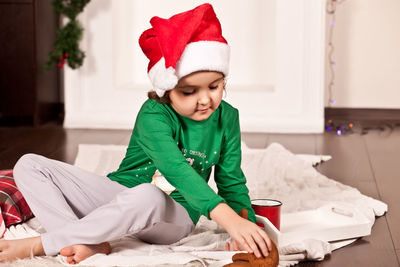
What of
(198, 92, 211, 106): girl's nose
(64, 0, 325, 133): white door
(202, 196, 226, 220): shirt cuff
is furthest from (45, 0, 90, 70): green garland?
(202, 196, 226, 220): shirt cuff

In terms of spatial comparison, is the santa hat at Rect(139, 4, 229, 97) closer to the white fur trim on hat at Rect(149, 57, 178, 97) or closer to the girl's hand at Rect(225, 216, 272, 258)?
the white fur trim on hat at Rect(149, 57, 178, 97)

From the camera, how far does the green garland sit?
3121mm

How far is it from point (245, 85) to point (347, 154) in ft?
3.14

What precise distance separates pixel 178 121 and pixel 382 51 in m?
2.42

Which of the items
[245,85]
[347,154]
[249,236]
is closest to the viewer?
[249,236]

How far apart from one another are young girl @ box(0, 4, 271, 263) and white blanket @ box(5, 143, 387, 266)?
0.05 m

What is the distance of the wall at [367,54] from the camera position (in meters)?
3.45

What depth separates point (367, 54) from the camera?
3.50 metres

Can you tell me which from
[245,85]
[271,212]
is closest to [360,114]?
[245,85]

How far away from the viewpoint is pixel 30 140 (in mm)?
2852

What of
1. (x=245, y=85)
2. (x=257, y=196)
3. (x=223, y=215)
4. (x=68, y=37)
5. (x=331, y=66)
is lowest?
(x=257, y=196)

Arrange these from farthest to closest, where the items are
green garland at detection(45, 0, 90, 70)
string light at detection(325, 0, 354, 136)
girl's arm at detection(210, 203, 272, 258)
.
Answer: string light at detection(325, 0, 354, 136) < green garland at detection(45, 0, 90, 70) < girl's arm at detection(210, 203, 272, 258)

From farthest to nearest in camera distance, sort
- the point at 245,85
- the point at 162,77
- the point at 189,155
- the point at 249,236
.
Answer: the point at 245,85, the point at 189,155, the point at 162,77, the point at 249,236

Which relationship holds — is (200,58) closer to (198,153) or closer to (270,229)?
(198,153)
